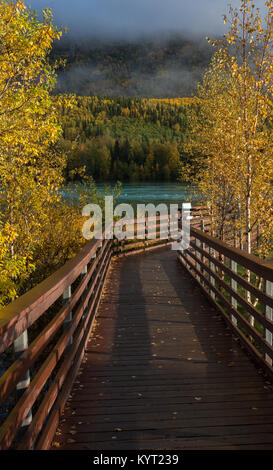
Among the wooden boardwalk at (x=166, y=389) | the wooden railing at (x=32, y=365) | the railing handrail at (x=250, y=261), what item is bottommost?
the wooden boardwalk at (x=166, y=389)

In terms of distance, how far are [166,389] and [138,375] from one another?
51cm

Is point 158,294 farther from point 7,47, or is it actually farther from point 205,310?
point 7,47

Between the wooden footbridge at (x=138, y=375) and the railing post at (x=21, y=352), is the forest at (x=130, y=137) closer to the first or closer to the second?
the wooden footbridge at (x=138, y=375)

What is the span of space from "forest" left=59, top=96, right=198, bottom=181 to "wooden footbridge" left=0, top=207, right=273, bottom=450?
301 ft

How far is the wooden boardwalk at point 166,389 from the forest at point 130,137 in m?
91.6

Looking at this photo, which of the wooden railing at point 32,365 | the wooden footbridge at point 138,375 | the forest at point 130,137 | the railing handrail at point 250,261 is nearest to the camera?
the wooden railing at point 32,365

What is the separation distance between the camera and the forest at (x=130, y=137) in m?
120

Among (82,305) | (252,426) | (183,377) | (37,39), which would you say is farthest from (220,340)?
(37,39)

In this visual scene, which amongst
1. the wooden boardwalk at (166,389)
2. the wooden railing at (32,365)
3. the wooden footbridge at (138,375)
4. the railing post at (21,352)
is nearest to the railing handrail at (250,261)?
the wooden footbridge at (138,375)

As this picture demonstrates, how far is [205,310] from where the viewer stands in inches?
309

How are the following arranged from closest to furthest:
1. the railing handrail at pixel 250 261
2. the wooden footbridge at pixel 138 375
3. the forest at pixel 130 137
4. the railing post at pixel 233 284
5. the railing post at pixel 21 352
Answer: the railing post at pixel 21 352 → the wooden footbridge at pixel 138 375 → the railing handrail at pixel 250 261 → the railing post at pixel 233 284 → the forest at pixel 130 137

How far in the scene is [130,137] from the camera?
5689 inches

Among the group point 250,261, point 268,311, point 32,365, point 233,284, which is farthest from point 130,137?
point 32,365
